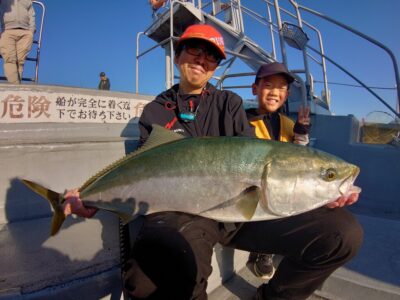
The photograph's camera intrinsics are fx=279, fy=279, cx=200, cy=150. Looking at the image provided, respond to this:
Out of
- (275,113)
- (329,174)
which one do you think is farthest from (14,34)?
(329,174)

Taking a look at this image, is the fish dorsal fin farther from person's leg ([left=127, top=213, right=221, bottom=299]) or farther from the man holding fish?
person's leg ([left=127, top=213, right=221, bottom=299])

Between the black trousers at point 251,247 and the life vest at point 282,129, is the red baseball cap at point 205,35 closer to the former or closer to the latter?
the life vest at point 282,129

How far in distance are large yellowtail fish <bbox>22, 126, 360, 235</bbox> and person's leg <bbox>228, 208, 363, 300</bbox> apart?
216 mm

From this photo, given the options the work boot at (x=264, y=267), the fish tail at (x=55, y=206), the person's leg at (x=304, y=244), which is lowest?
the work boot at (x=264, y=267)

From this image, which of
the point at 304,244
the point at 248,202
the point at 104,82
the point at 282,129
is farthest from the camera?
the point at 104,82

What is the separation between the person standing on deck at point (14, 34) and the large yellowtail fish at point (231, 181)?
4401 millimetres

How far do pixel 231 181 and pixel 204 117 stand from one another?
809 mm

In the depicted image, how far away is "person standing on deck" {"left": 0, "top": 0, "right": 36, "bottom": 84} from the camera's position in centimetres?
491

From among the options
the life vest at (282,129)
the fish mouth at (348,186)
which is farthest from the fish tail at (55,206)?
the life vest at (282,129)

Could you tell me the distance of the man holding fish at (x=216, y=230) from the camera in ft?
4.94

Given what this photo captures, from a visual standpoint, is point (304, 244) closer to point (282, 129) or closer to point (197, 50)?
point (282, 129)

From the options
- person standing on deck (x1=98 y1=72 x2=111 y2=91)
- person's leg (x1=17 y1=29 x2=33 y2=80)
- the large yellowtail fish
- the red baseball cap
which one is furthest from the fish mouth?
person standing on deck (x1=98 y1=72 x2=111 y2=91)

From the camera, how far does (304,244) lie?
1.80 meters

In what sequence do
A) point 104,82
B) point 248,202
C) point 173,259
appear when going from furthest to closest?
1. point 104,82
2. point 248,202
3. point 173,259
